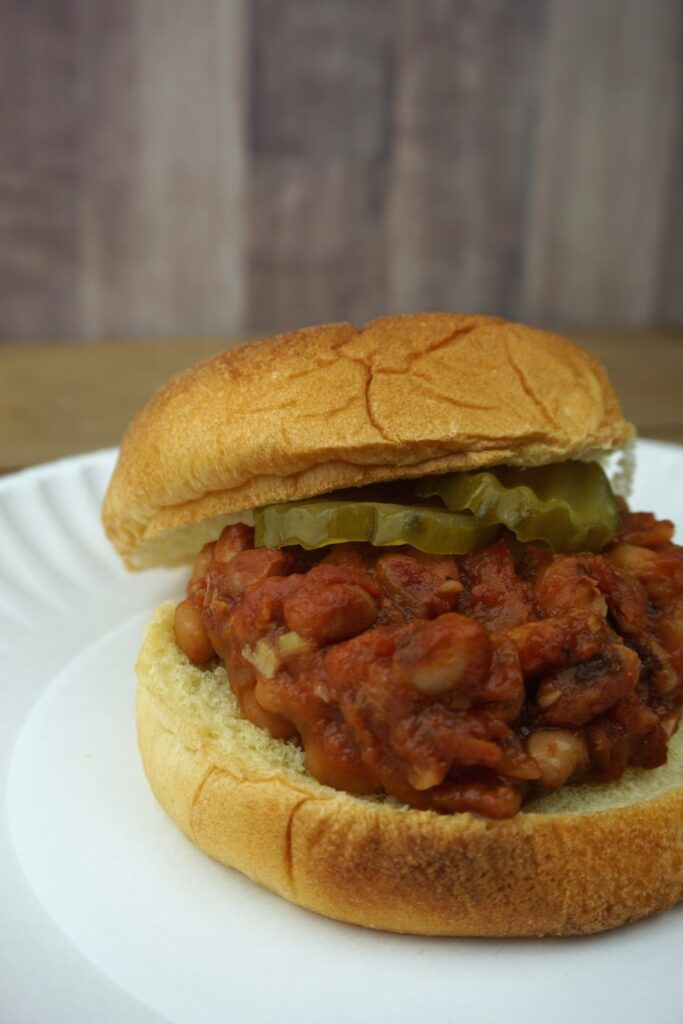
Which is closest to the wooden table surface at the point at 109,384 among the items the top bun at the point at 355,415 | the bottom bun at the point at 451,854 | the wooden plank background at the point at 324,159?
the wooden plank background at the point at 324,159

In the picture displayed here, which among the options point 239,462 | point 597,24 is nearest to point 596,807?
point 239,462

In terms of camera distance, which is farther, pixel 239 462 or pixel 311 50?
pixel 311 50

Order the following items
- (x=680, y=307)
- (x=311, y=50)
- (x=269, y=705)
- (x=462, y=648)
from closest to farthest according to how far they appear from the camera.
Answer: (x=462, y=648), (x=269, y=705), (x=311, y=50), (x=680, y=307)

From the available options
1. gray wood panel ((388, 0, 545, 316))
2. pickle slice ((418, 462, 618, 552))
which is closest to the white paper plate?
pickle slice ((418, 462, 618, 552))

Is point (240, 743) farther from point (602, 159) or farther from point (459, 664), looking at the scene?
point (602, 159)

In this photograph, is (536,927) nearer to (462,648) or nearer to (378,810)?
(378,810)

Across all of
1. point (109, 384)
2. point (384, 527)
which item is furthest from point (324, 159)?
point (384, 527)
